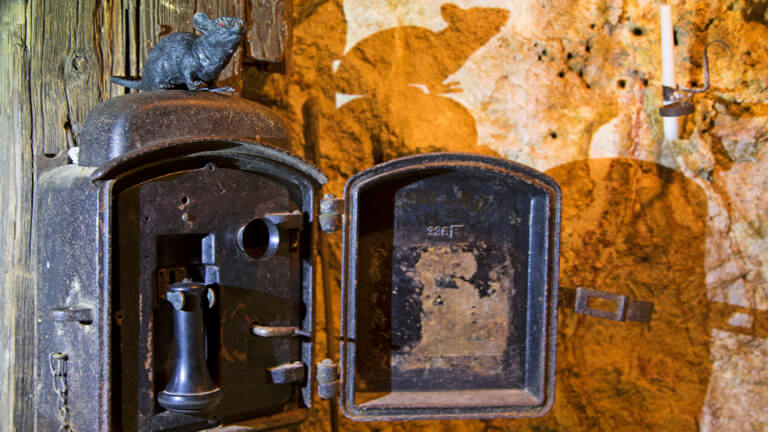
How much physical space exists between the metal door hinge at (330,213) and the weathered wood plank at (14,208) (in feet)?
2.49

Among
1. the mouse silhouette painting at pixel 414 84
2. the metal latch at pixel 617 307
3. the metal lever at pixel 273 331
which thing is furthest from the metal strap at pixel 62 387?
the metal latch at pixel 617 307

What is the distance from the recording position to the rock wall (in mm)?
1783

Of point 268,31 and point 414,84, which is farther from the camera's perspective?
point 414,84

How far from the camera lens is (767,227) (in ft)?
5.84

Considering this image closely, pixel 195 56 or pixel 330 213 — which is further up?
pixel 195 56

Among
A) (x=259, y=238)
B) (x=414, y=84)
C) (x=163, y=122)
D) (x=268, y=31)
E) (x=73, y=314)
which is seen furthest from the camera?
(x=414, y=84)

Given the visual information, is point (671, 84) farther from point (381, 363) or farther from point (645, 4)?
point (381, 363)

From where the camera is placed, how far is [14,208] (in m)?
1.40

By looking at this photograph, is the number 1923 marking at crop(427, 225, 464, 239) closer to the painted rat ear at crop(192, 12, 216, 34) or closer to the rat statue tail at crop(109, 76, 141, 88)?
the painted rat ear at crop(192, 12, 216, 34)

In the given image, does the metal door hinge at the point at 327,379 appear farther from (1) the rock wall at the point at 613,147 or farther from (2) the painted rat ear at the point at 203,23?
(2) the painted rat ear at the point at 203,23

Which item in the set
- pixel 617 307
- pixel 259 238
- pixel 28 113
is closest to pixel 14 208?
pixel 28 113

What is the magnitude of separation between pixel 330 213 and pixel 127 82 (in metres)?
0.62

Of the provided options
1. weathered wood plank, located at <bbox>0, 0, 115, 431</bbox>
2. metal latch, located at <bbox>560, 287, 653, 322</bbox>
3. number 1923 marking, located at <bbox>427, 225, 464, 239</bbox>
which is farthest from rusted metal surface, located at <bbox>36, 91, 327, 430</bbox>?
metal latch, located at <bbox>560, 287, 653, 322</bbox>

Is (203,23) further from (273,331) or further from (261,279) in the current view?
(273,331)
